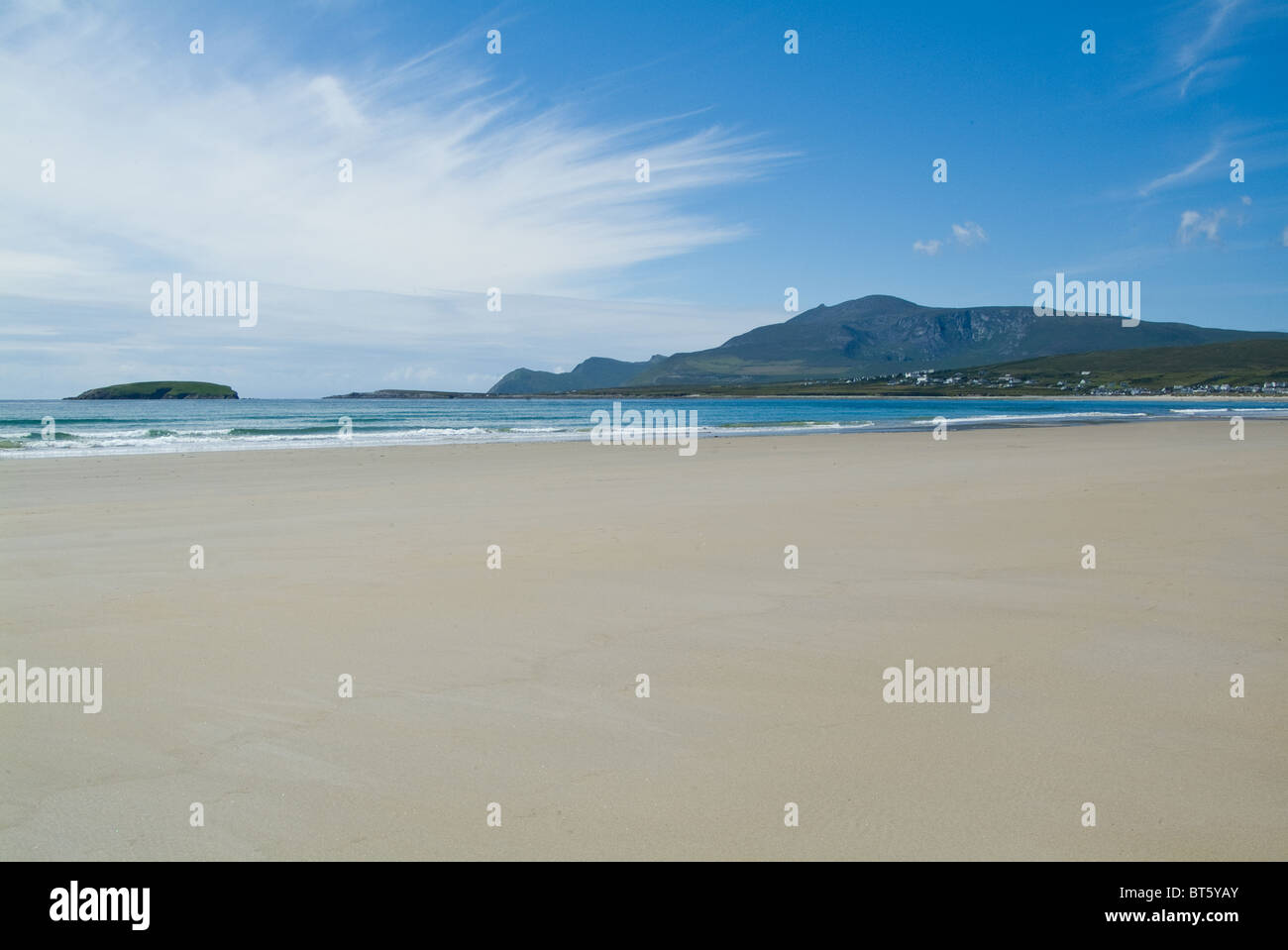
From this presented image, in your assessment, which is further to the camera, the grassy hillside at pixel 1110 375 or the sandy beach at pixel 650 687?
the grassy hillside at pixel 1110 375

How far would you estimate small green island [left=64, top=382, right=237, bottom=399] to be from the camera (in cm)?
13000

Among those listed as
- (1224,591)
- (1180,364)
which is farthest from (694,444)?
(1180,364)

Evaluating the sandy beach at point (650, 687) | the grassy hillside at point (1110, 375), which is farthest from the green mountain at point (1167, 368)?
the sandy beach at point (650, 687)

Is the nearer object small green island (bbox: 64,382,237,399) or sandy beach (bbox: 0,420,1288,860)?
sandy beach (bbox: 0,420,1288,860)

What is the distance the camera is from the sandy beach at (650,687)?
3227mm

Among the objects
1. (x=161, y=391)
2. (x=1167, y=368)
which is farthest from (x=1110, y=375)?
(x=161, y=391)

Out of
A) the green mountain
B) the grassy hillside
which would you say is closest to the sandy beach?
the grassy hillside

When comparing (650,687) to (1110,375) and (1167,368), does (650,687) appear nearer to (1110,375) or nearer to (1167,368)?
(1110,375)

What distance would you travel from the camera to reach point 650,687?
4.62m

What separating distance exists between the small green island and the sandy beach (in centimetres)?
13875

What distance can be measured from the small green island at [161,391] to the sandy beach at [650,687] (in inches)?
5463

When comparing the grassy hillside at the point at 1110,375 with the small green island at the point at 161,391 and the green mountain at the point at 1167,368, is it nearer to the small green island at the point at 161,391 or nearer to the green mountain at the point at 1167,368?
the green mountain at the point at 1167,368

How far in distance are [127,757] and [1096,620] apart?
6.06 metres

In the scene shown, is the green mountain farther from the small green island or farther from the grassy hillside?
the small green island
